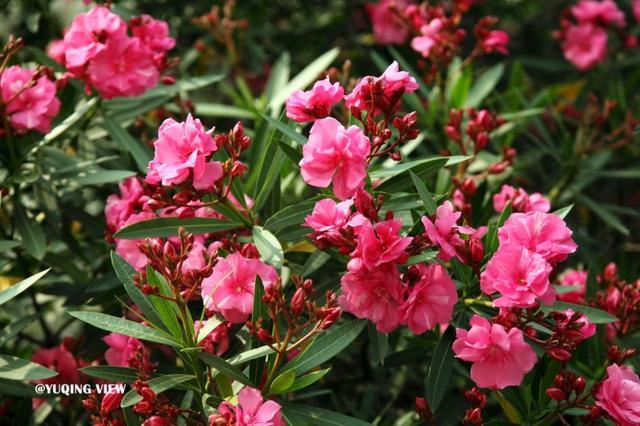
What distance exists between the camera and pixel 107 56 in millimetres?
1939

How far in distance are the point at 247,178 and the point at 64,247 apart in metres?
0.59

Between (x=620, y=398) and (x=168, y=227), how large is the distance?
872mm

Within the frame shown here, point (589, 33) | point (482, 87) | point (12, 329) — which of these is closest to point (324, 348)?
point (12, 329)

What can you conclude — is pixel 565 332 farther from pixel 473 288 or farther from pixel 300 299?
pixel 300 299

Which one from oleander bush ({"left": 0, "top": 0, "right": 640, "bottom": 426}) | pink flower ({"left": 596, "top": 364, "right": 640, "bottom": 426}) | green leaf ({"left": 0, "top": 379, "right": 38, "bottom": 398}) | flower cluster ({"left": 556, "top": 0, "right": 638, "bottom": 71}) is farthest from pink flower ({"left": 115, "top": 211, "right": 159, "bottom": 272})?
flower cluster ({"left": 556, "top": 0, "right": 638, "bottom": 71})

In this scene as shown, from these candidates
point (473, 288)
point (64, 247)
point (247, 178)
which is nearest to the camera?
point (473, 288)

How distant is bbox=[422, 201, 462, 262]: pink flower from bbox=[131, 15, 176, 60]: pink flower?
90 centimetres

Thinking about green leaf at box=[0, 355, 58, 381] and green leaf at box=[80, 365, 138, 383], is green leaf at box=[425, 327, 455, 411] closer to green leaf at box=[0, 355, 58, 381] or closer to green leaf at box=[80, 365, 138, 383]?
green leaf at box=[80, 365, 138, 383]

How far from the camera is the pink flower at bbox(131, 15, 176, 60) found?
6.70 feet

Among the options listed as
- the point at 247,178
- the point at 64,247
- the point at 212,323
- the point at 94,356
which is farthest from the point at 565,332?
the point at 64,247

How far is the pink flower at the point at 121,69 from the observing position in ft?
6.35

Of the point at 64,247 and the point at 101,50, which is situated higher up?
the point at 101,50

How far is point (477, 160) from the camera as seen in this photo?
239 centimetres

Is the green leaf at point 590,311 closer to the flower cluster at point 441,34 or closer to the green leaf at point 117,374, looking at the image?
the green leaf at point 117,374
